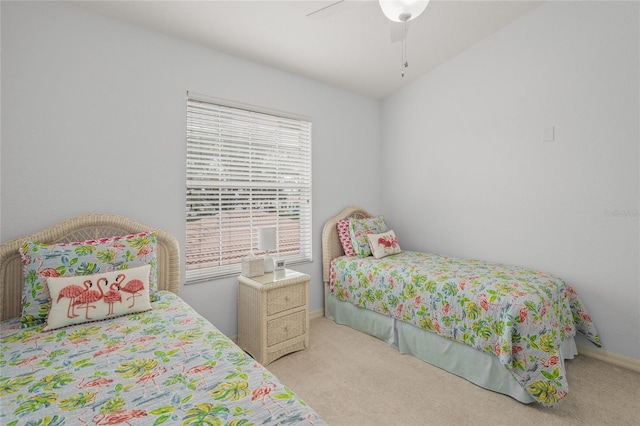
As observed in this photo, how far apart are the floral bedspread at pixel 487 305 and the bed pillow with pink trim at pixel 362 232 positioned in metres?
0.15

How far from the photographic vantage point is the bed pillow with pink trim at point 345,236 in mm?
3379

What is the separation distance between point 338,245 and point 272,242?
1062mm

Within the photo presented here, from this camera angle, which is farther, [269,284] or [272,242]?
[272,242]

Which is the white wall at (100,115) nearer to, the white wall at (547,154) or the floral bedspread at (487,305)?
the floral bedspread at (487,305)

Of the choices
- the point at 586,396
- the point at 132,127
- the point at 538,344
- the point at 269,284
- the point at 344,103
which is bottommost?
the point at 586,396

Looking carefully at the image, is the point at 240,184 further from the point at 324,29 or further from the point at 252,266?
the point at 324,29

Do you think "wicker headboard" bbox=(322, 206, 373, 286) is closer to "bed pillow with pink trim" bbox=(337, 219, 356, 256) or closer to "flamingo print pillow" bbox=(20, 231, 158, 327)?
"bed pillow with pink trim" bbox=(337, 219, 356, 256)

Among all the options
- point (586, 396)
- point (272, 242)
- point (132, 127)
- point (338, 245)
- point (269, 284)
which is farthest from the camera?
point (338, 245)

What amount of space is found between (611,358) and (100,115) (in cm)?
426

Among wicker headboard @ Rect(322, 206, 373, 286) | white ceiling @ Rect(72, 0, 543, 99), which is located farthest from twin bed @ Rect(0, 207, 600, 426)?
white ceiling @ Rect(72, 0, 543, 99)

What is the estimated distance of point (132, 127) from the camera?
2.27 m

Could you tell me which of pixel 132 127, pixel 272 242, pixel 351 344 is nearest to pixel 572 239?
pixel 351 344

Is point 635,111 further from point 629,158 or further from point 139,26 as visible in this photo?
point 139,26

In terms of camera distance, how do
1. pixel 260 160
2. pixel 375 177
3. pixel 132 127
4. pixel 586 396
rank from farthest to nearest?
pixel 375 177, pixel 260 160, pixel 132 127, pixel 586 396
